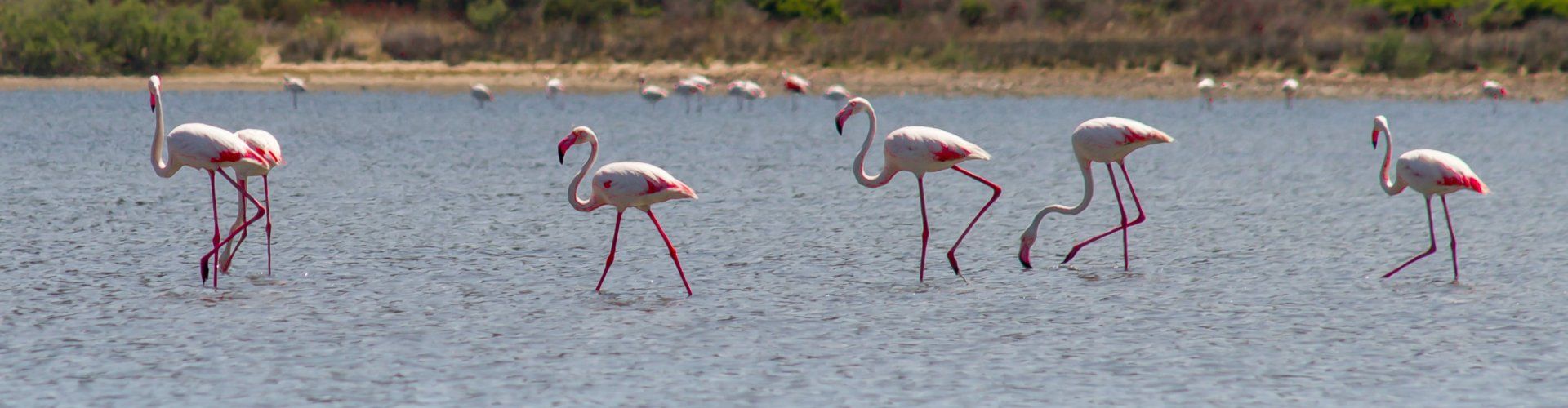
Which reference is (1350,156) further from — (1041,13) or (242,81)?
(1041,13)

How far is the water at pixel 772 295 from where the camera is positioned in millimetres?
7195

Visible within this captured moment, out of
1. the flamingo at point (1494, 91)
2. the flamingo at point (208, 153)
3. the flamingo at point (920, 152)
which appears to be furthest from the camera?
the flamingo at point (1494, 91)

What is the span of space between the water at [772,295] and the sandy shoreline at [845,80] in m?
18.1

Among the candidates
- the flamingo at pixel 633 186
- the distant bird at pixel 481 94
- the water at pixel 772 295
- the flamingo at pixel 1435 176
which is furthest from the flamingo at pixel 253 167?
the distant bird at pixel 481 94

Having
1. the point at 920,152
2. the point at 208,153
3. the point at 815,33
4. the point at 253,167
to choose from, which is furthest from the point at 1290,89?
the point at 208,153

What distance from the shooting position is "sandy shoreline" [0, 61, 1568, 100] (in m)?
37.8

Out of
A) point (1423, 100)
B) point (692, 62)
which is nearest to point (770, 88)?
point (692, 62)

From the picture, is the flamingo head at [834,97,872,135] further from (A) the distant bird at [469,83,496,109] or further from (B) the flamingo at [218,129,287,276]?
(A) the distant bird at [469,83,496,109]

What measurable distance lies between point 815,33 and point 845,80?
797 centimetres

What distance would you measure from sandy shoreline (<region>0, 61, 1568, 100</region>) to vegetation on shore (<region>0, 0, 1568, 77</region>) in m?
0.71

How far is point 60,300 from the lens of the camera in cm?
917

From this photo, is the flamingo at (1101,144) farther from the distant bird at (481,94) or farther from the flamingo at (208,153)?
the distant bird at (481,94)

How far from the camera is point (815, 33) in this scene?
48.7 m

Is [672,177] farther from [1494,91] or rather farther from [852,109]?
[1494,91]
